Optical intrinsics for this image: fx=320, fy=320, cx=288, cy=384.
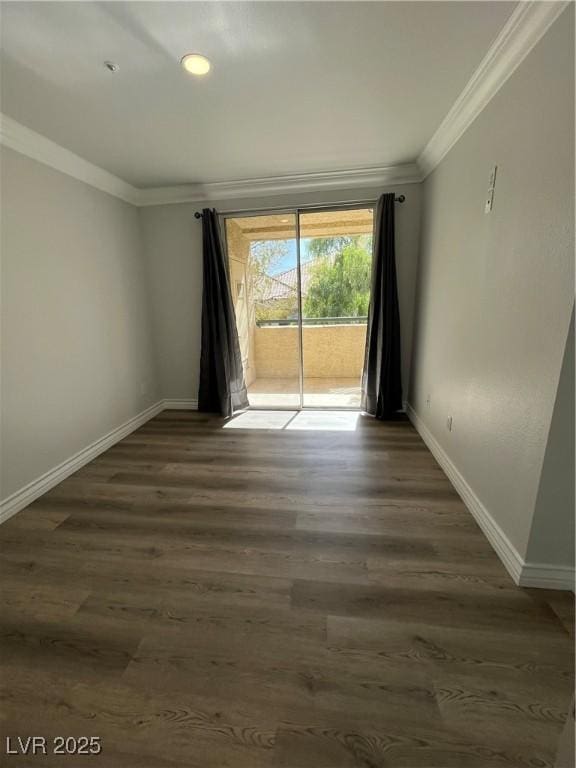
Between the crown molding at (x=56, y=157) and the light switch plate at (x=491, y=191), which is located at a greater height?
the crown molding at (x=56, y=157)

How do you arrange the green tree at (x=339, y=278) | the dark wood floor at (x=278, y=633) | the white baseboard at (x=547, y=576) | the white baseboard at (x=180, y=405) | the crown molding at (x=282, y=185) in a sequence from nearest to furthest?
the dark wood floor at (x=278, y=633) < the white baseboard at (x=547, y=576) < the crown molding at (x=282, y=185) < the green tree at (x=339, y=278) < the white baseboard at (x=180, y=405)

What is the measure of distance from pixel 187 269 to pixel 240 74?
2.14 meters

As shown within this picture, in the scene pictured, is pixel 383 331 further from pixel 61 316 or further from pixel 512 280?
pixel 61 316

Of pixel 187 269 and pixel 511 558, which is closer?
pixel 511 558

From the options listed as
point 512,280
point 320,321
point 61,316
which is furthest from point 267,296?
point 512,280

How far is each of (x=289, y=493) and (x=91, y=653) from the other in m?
1.28

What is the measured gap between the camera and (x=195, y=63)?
157 cm

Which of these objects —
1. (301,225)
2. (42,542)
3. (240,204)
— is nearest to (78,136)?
(240,204)

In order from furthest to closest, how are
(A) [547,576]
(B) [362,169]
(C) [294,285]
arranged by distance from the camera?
1. (C) [294,285]
2. (B) [362,169]
3. (A) [547,576]

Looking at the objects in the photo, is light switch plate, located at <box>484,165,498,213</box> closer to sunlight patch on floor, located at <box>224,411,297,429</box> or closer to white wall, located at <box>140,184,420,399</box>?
white wall, located at <box>140,184,420,399</box>

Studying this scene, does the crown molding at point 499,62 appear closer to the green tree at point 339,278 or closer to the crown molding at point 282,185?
the crown molding at point 282,185

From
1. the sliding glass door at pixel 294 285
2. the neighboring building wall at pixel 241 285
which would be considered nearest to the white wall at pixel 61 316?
the neighboring building wall at pixel 241 285

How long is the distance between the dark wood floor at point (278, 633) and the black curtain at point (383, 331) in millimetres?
1359

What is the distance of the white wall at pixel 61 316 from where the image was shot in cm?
210
